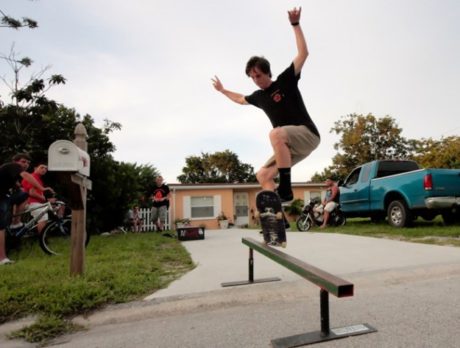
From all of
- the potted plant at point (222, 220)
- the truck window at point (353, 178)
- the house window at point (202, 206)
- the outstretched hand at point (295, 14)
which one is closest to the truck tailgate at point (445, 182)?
the truck window at point (353, 178)

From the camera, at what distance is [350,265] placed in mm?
3885

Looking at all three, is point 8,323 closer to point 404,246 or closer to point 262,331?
point 262,331

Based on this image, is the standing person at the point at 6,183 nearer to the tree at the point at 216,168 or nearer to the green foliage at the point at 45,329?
the green foliage at the point at 45,329

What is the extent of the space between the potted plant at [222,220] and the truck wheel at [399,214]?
1212cm

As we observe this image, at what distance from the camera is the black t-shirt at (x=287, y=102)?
264 cm

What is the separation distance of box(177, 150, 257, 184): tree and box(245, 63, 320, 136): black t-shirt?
41498mm

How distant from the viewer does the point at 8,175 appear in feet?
14.6

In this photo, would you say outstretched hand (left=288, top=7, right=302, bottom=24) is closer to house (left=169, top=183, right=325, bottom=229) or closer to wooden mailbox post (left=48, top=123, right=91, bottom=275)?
wooden mailbox post (left=48, top=123, right=91, bottom=275)

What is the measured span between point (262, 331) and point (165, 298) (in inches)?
40.0

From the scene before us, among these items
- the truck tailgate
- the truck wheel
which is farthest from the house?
the truck tailgate

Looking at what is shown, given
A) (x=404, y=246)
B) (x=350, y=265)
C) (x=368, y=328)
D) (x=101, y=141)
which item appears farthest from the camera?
(x=101, y=141)

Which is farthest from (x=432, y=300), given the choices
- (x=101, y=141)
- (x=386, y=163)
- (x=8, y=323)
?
(x=101, y=141)

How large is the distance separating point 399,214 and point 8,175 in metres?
8.18

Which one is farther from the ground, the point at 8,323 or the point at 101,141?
the point at 101,141
